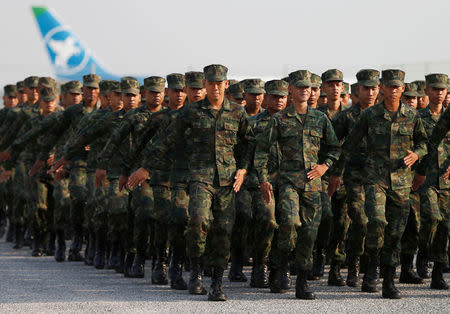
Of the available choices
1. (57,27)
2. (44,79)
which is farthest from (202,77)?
(57,27)

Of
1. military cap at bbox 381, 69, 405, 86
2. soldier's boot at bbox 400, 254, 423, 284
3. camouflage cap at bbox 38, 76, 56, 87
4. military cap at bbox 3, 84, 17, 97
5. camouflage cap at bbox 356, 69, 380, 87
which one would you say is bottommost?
soldier's boot at bbox 400, 254, 423, 284

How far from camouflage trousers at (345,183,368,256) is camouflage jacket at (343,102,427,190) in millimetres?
784

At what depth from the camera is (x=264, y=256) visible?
1040cm

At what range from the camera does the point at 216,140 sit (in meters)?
9.37

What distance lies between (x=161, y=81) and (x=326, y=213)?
8.77 feet

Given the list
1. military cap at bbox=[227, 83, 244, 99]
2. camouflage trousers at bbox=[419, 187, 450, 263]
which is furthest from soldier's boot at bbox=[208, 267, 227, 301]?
military cap at bbox=[227, 83, 244, 99]

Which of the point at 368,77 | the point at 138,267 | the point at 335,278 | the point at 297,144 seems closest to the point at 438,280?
the point at 335,278

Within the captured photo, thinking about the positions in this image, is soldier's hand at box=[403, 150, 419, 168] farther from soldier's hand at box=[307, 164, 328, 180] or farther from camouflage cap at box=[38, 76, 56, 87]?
camouflage cap at box=[38, 76, 56, 87]

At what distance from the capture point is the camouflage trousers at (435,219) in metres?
10.3

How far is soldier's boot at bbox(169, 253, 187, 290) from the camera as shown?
10117 mm

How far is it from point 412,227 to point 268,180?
176 cm

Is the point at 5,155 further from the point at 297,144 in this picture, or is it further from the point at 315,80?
the point at 297,144

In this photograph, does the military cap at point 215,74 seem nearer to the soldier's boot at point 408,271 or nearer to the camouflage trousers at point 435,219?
the camouflage trousers at point 435,219

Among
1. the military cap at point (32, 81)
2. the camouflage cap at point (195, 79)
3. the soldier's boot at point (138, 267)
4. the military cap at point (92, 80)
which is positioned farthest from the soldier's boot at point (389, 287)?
the military cap at point (32, 81)
